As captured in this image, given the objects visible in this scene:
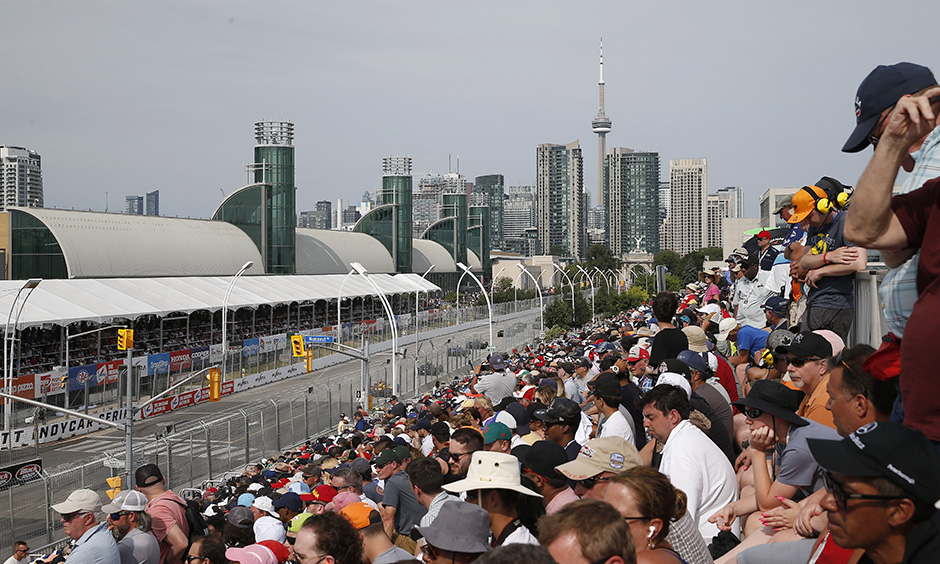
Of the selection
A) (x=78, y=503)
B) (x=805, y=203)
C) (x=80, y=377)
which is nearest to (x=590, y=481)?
(x=805, y=203)

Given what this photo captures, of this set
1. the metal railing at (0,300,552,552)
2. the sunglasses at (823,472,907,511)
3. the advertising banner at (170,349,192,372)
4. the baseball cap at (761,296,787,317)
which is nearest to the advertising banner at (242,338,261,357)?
the advertising banner at (170,349,192,372)

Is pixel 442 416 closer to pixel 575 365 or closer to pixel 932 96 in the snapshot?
pixel 575 365

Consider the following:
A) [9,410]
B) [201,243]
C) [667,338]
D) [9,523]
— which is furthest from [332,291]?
[667,338]

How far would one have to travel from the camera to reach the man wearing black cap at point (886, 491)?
239 cm

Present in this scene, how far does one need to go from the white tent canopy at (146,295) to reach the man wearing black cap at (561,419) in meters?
30.0

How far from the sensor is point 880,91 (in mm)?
3055

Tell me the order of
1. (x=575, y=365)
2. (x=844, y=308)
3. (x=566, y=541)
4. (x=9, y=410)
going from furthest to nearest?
1. (x=9, y=410)
2. (x=575, y=365)
3. (x=844, y=308)
4. (x=566, y=541)

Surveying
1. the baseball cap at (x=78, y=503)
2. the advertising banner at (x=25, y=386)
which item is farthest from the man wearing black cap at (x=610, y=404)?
the advertising banner at (x=25, y=386)

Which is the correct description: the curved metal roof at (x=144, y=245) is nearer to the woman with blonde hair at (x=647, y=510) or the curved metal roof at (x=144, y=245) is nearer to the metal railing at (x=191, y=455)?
the metal railing at (x=191, y=455)

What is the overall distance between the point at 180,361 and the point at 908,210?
37870 mm

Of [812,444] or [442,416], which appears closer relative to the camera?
[812,444]

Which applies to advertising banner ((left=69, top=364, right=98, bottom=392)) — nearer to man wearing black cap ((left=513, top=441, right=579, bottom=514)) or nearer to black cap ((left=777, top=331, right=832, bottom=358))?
man wearing black cap ((left=513, top=441, right=579, bottom=514))

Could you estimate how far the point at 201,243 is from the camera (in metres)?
67.6

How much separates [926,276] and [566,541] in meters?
1.60
